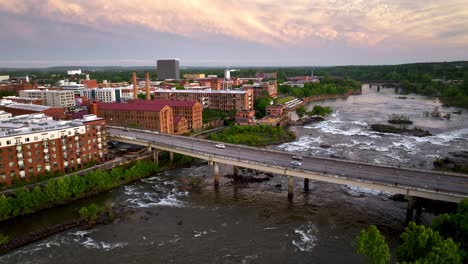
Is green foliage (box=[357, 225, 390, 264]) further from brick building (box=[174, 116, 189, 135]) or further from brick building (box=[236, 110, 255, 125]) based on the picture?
brick building (box=[236, 110, 255, 125])

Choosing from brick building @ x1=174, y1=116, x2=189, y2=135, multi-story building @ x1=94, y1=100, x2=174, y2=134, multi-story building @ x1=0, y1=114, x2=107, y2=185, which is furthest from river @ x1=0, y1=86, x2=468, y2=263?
brick building @ x1=174, y1=116, x2=189, y2=135

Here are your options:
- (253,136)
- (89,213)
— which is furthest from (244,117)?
(89,213)

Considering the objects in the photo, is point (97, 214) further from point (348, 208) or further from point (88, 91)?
point (88, 91)

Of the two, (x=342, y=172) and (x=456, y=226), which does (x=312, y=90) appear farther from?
(x=456, y=226)

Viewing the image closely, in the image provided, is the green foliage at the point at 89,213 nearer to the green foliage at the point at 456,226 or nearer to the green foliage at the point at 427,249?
the green foliage at the point at 427,249

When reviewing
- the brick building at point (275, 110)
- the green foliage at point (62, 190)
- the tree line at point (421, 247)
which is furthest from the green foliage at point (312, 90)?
the tree line at point (421, 247)

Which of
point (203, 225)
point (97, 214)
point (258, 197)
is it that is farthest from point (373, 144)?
point (97, 214)

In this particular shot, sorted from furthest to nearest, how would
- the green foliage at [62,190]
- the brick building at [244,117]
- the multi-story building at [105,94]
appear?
1. the multi-story building at [105,94]
2. the brick building at [244,117]
3. the green foliage at [62,190]
